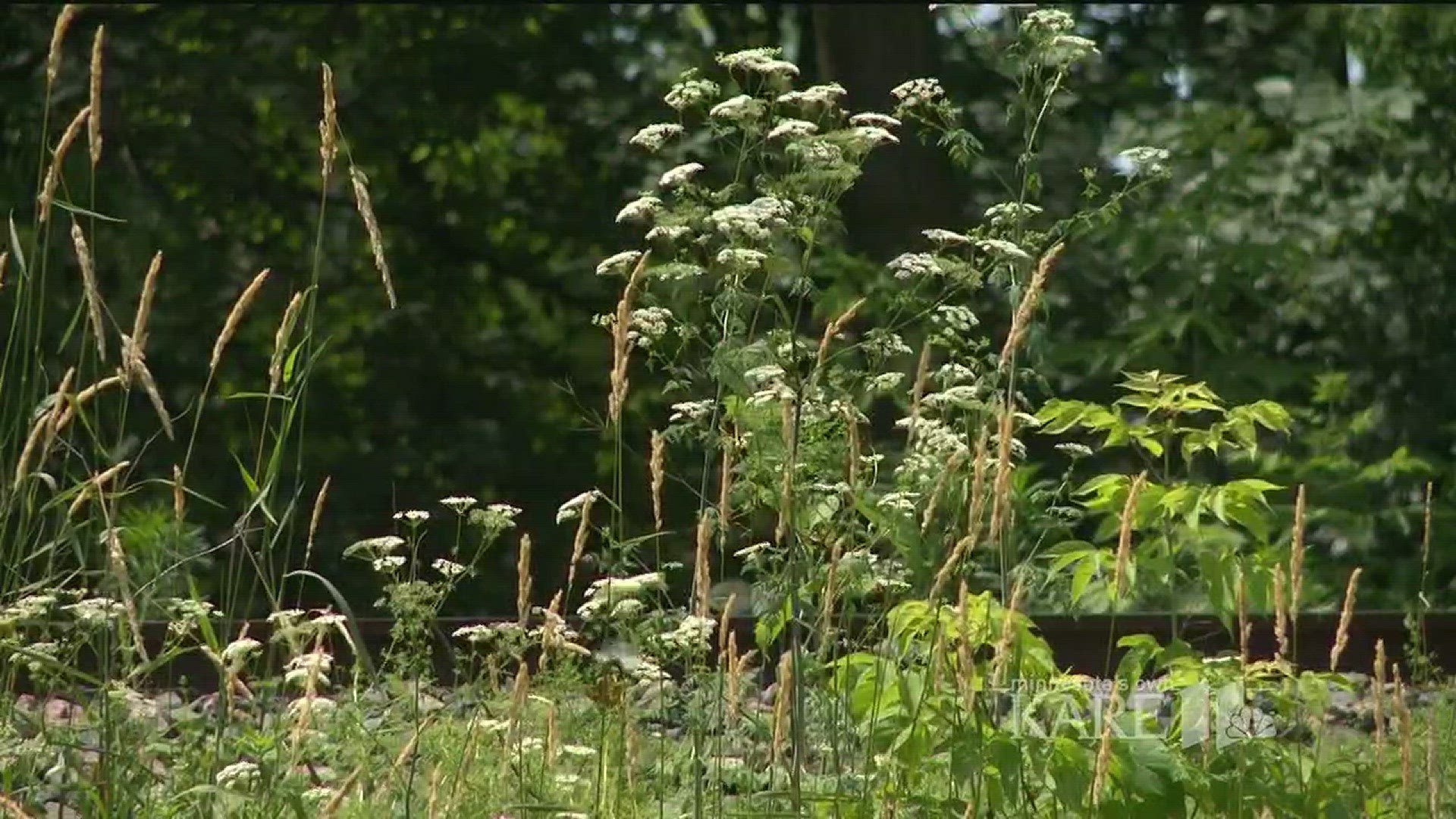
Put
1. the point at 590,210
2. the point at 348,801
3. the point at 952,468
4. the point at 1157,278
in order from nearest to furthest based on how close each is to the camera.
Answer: the point at 952,468, the point at 348,801, the point at 1157,278, the point at 590,210

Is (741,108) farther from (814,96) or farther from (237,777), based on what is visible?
(237,777)

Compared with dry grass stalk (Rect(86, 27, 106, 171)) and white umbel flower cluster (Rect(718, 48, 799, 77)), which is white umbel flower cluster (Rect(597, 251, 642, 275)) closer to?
white umbel flower cluster (Rect(718, 48, 799, 77))

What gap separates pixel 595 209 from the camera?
11.1 metres

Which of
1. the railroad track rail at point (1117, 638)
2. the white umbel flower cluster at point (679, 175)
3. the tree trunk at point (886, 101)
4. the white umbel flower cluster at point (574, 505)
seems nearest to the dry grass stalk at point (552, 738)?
the white umbel flower cluster at point (574, 505)

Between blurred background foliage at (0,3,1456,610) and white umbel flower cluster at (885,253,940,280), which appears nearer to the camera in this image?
white umbel flower cluster at (885,253,940,280)

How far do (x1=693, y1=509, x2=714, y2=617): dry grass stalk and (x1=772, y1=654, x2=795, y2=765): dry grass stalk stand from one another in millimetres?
161

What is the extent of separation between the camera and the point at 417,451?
34.5 ft

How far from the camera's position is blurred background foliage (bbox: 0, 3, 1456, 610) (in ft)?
33.4

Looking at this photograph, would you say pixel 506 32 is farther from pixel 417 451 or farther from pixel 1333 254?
pixel 1333 254

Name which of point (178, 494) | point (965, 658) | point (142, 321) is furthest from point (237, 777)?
point (965, 658)

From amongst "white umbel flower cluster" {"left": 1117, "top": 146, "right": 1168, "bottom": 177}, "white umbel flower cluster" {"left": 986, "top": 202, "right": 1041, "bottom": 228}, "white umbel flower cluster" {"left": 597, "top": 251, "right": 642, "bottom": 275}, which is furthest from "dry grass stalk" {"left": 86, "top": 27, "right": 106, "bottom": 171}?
"white umbel flower cluster" {"left": 1117, "top": 146, "right": 1168, "bottom": 177}

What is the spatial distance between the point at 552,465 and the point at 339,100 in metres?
2.06

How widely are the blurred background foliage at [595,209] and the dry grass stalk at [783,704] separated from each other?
627 cm

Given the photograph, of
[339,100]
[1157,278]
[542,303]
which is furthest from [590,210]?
[1157,278]
